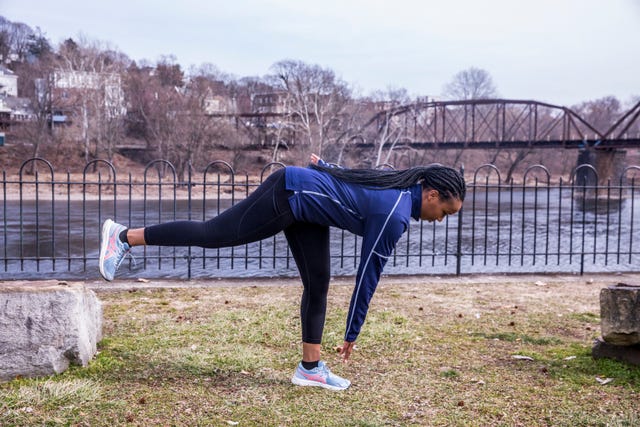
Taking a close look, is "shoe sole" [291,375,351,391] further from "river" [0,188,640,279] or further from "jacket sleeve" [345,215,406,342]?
"river" [0,188,640,279]

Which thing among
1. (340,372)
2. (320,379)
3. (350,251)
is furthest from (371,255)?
(350,251)

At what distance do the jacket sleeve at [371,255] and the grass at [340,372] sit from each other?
544 mm

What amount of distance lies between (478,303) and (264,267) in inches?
196

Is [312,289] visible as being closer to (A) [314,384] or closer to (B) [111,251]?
(A) [314,384]

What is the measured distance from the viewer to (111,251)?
432 cm

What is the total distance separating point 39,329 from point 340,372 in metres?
1.96

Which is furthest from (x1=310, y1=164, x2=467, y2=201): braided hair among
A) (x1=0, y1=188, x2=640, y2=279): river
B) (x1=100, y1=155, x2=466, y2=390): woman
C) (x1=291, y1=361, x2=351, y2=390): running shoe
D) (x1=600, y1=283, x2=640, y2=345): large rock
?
(x1=0, y1=188, x2=640, y2=279): river

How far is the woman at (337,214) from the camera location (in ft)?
12.4

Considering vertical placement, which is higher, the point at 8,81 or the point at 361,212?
the point at 8,81

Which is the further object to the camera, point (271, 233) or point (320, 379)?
point (320, 379)

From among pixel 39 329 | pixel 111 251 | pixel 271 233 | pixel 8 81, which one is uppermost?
pixel 8 81

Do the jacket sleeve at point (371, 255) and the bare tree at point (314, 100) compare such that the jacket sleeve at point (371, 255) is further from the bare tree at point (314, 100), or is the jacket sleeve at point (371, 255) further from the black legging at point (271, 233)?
the bare tree at point (314, 100)

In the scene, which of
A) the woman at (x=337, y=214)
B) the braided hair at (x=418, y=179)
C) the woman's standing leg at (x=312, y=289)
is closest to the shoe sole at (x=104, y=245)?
the woman at (x=337, y=214)

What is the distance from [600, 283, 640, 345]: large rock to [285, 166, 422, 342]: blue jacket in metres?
1.76
